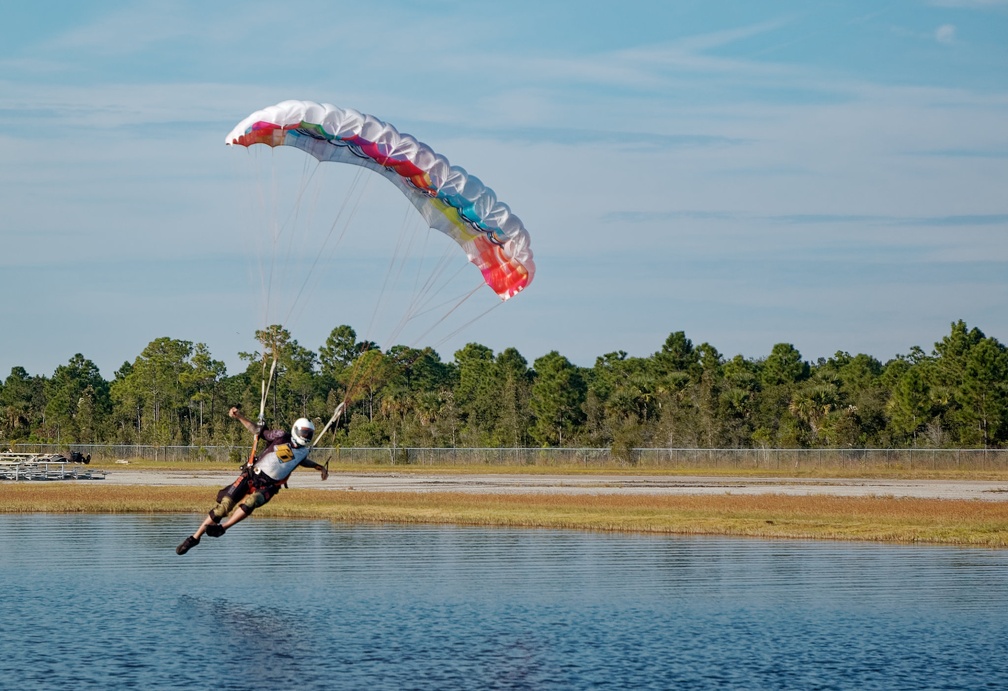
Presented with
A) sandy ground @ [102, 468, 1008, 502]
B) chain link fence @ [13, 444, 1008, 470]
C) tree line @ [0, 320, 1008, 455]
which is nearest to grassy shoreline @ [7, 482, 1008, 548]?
sandy ground @ [102, 468, 1008, 502]

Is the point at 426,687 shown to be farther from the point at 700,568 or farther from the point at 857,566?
→ the point at 857,566

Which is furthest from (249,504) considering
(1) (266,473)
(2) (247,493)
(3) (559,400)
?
(3) (559,400)

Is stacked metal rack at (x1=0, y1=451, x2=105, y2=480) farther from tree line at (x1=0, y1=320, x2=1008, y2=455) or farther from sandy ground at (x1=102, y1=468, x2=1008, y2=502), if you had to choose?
tree line at (x1=0, y1=320, x2=1008, y2=455)

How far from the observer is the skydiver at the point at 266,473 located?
2161 centimetres

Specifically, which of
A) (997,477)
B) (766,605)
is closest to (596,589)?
(766,605)

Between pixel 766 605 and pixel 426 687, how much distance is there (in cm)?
950

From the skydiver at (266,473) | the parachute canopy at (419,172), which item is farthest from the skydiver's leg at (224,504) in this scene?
the parachute canopy at (419,172)

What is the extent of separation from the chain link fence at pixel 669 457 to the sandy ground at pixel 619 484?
25.0 ft

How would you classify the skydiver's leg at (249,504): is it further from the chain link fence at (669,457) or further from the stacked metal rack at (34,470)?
the stacked metal rack at (34,470)

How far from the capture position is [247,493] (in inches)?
879

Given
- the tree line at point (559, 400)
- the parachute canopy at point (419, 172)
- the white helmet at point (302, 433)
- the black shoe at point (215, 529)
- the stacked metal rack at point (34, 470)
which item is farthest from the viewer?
the tree line at point (559, 400)

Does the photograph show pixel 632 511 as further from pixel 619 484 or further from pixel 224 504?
pixel 224 504

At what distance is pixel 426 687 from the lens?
18.5 metres

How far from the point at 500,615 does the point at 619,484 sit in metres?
39.6
